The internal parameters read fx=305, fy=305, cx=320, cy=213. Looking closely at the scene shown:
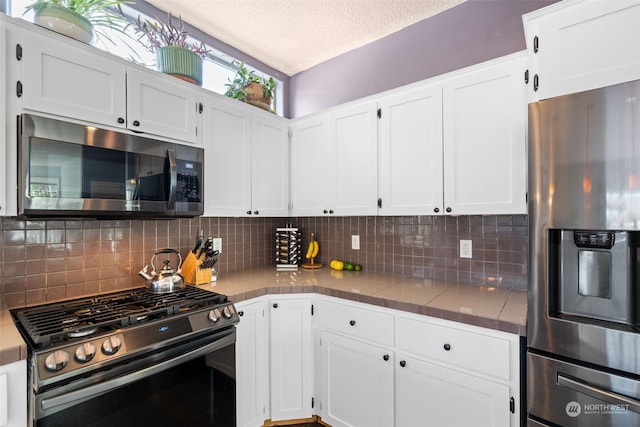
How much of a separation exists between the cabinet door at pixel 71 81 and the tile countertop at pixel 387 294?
97cm

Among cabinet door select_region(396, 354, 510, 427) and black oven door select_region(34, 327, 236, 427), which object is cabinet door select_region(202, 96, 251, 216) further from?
cabinet door select_region(396, 354, 510, 427)

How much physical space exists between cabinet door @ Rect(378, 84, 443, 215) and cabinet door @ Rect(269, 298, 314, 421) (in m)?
0.88

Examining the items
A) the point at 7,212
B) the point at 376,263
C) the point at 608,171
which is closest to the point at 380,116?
the point at 376,263

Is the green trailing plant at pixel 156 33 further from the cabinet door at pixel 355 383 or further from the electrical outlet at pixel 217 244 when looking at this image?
the cabinet door at pixel 355 383

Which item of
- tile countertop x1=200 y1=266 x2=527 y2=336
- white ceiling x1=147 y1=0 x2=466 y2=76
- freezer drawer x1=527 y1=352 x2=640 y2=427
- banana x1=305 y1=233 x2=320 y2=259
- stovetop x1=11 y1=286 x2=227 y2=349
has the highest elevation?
white ceiling x1=147 y1=0 x2=466 y2=76

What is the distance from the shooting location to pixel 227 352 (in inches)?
63.9

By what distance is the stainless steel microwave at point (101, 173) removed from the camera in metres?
1.29

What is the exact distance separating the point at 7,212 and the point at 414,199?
6.68 feet

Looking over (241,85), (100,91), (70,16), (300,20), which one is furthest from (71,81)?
(300,20)

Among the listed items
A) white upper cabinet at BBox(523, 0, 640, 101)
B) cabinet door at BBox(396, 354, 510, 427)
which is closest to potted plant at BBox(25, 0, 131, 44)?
white upper cabinet at BBox(523, 0, 640, 101)

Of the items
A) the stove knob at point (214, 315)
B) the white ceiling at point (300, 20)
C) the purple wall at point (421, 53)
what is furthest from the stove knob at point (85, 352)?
the purple wall at point (421, 53)

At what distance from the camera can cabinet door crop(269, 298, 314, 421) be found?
195cm

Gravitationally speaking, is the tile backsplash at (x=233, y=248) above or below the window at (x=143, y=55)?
below

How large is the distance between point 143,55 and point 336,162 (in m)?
1.54
